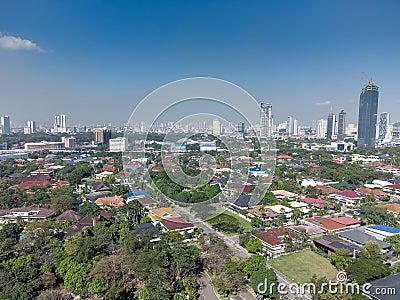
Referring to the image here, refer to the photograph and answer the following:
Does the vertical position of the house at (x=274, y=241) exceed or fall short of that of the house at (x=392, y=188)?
it falls short

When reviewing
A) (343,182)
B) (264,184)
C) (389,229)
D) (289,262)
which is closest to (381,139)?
(343,182)

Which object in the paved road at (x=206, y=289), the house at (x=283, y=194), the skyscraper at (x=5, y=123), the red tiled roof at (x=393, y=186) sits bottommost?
the paved road at (x=206, y=289)

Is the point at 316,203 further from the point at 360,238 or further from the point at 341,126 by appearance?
the point at 341,126

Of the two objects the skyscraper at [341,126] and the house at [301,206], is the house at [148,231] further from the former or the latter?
the skyscraper at [341,126]

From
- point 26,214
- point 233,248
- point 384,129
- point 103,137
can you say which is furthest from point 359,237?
point 384,129

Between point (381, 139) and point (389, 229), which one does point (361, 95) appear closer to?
point (381, 139)

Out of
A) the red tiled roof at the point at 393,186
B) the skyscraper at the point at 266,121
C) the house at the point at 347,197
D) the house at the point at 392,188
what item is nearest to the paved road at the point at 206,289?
the house at the point at 347,197
